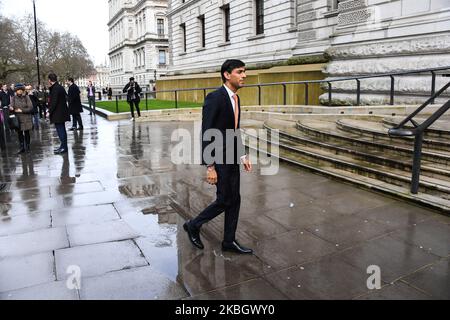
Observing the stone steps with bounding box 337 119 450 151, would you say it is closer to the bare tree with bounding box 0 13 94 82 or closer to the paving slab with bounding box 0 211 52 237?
the paving slab with bounding box 0 211 52 237

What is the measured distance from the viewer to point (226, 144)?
3.91m

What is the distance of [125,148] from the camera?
34.6 feet

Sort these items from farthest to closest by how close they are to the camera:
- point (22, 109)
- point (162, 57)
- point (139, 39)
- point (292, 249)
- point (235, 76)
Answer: point (139, 39) → point (162, 57) → point (22, 109) → point (292, 249) → point (235, 76)

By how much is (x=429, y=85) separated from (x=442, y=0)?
7.64 feet

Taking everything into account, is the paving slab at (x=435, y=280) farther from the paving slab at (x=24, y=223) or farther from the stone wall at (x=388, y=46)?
the stone wall at (x=388, y=46)

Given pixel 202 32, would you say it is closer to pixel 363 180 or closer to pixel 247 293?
pixel 363 180

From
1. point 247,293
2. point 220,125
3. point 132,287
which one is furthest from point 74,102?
point 247,293

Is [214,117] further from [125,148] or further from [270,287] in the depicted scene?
[125,148]

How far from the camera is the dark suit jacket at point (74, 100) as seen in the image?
1430 cm

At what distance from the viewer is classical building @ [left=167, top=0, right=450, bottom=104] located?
11664 mm

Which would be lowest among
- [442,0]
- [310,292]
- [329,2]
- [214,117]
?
[310,292]

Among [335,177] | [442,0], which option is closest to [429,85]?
[442,0]

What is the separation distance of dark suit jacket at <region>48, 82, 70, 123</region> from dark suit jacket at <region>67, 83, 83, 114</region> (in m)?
4.49

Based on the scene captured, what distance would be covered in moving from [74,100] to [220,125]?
11.9 meters
